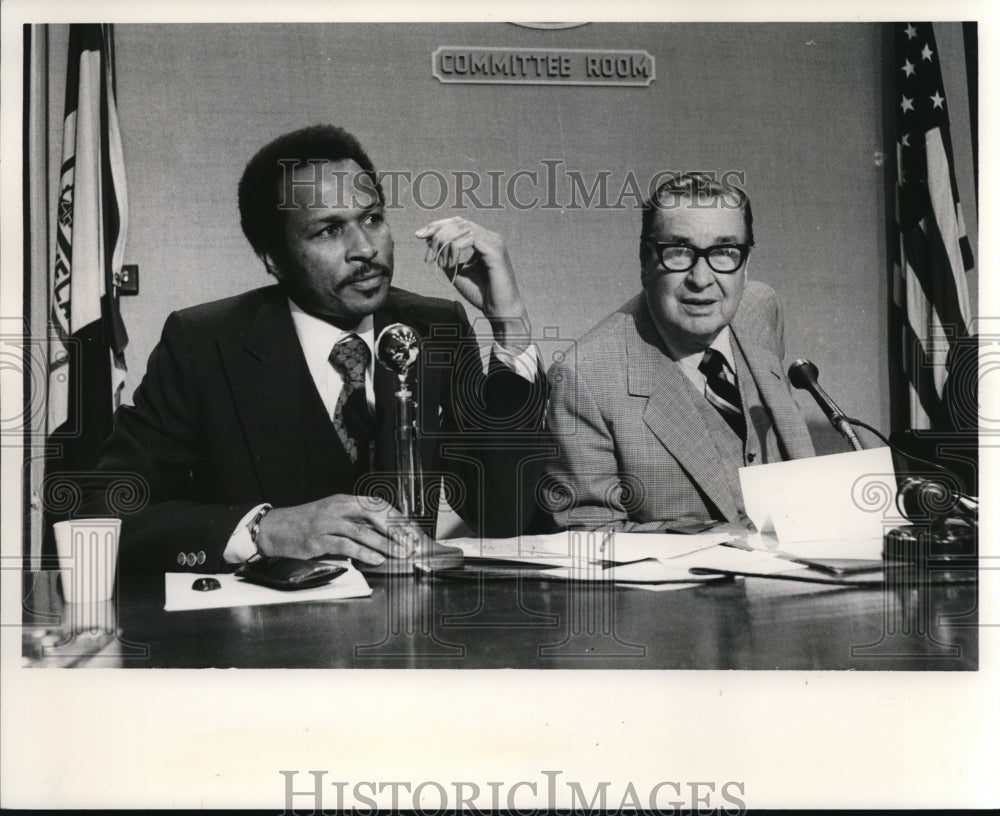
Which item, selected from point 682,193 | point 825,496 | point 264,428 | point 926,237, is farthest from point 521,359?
point 926,237

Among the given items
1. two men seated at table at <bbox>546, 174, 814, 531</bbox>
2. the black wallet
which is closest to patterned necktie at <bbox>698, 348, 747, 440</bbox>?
two men seated at table at <bbox>546, 174, 814, 531</bbox>

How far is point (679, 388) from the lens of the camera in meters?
3.54

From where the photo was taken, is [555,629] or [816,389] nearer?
[555,629]

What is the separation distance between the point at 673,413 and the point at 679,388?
0.08 m

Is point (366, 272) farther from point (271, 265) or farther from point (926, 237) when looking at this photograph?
point (926, 237)

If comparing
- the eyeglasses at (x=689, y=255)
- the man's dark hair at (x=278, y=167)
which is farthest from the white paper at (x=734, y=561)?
the man's dark hair at (x=278, y=167)

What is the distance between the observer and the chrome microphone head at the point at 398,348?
3520 millimetres

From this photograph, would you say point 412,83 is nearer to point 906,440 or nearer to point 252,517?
point 252,517

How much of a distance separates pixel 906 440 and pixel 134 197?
8.35 ft

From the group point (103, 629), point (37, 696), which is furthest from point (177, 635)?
point (37, 696)

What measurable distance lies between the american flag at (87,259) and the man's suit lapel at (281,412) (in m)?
0.39

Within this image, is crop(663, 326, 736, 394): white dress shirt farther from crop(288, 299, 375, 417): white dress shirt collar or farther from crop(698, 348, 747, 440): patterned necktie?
crop(288, 299, 375, 417): white dress shirt collar

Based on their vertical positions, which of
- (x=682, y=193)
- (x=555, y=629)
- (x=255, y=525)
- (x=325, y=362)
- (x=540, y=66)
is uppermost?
(x=540, y=66)
